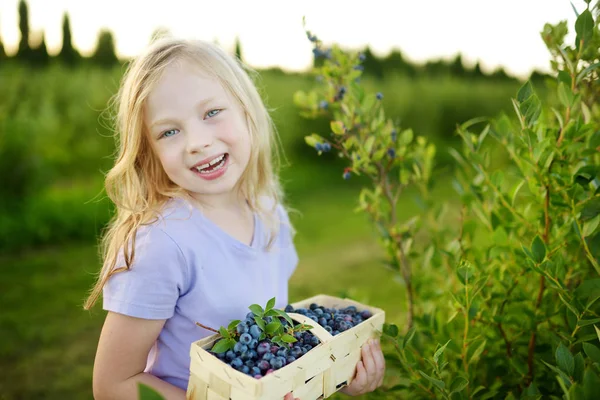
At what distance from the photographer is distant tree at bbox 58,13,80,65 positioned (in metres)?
8.16

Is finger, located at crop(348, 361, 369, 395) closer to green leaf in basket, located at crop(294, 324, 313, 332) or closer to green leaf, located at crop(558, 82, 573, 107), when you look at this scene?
green leaf in basket, located at crop(294, 324, 313, 332)

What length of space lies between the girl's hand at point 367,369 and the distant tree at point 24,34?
7.44 meters

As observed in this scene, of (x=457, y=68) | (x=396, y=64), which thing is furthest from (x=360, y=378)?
(x=457, y=68)

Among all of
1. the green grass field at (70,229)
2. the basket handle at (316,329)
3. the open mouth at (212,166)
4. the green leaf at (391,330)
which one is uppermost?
the open mouth at (212,166)

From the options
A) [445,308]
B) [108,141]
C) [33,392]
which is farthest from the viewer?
[108,141]

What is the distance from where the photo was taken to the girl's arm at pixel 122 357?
1.26m

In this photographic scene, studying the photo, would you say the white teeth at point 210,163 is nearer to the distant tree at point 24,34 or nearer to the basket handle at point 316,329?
the basket handle at point 316,329

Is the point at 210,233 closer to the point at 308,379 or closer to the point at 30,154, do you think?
the point at 308,379

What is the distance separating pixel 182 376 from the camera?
4.57ft

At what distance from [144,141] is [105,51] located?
730cm

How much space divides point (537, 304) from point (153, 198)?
1044 mm

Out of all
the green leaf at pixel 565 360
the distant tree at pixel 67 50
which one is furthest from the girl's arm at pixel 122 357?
the distant tree at pixel 67 50

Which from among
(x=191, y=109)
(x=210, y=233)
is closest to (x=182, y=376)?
(x=210, y=233)

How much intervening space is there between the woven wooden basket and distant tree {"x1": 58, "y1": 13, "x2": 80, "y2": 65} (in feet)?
26.3
